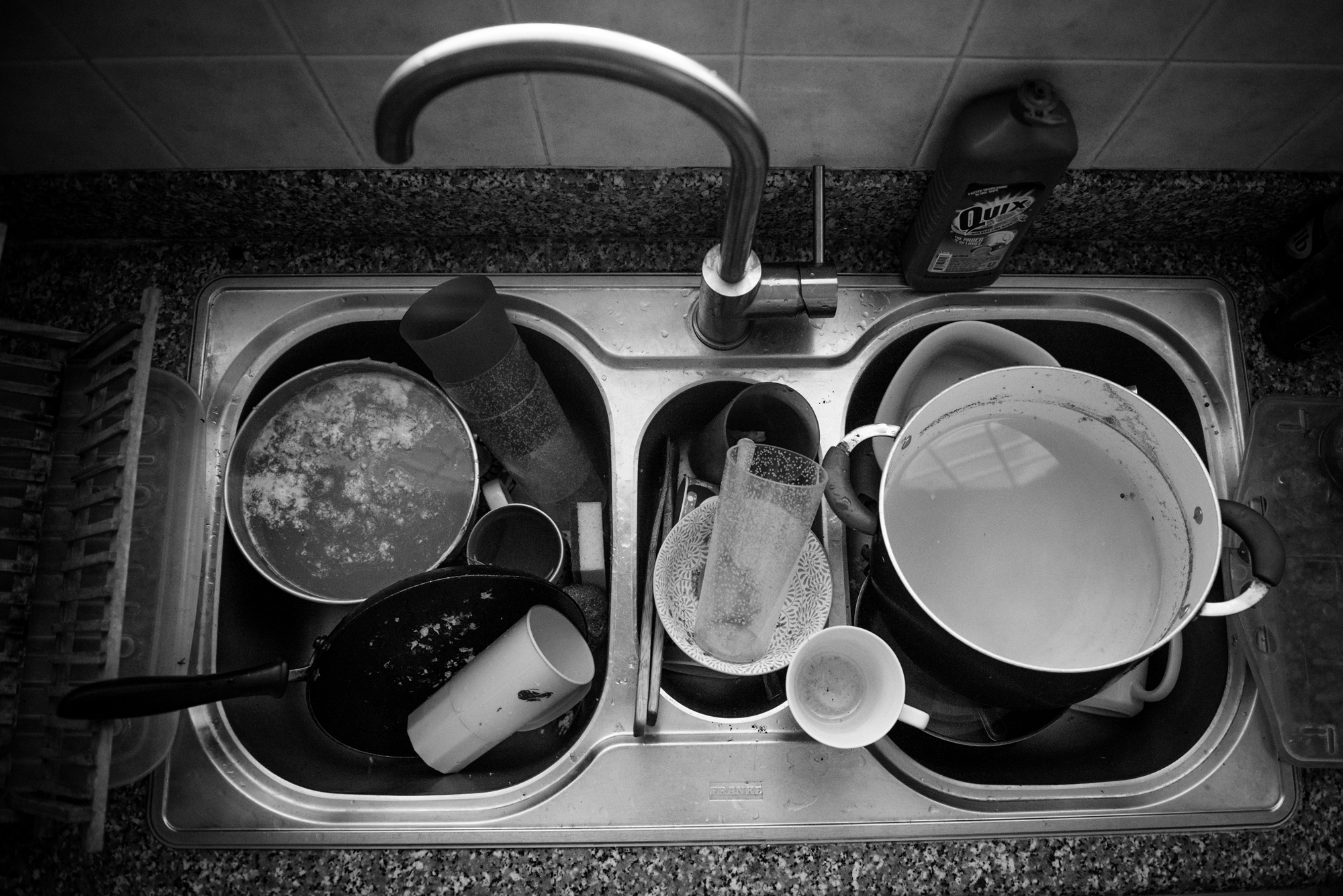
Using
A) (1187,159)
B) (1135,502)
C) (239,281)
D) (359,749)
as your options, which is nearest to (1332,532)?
(1135,502)

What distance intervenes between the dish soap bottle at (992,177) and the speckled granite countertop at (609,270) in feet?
0.24

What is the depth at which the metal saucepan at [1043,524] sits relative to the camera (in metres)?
0.73

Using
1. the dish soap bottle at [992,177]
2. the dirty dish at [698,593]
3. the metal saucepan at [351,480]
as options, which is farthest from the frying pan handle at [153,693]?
the dish soap bottle at [992,177]

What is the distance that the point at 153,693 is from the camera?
0.68 m

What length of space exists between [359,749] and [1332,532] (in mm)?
1183

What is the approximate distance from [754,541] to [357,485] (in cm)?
50

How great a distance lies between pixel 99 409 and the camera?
2.53 ft

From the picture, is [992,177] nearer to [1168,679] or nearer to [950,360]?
[950,360]

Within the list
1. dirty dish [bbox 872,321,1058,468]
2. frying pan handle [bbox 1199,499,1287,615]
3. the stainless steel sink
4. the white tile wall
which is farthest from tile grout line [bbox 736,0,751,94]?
frying pan handle [bbox 1199,499,1287,615]

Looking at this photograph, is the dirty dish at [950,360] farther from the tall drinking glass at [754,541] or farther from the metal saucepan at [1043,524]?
the tall drinking glass at [754,541]

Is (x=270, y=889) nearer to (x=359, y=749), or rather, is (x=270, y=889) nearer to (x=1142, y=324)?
(x=359, y=749)

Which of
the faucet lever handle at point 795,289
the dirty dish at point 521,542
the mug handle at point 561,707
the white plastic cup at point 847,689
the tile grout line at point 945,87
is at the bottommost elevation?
the mug handle at point 561,707

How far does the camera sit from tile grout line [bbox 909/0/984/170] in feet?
2.30

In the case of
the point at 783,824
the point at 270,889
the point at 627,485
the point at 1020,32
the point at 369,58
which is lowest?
the point at 270,889
